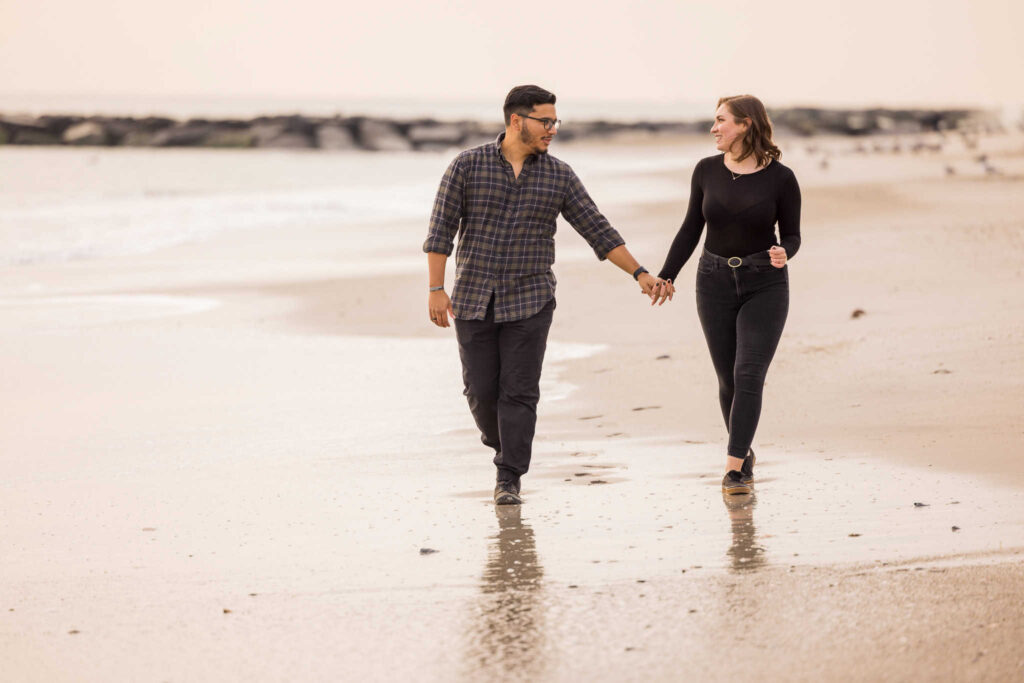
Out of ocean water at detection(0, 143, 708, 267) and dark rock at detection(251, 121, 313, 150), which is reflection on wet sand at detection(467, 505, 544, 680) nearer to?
ocean water at detection(0, 143, 708, 267)

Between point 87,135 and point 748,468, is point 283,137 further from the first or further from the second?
point 748,468

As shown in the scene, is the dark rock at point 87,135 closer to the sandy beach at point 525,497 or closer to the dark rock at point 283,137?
the dark rock at point 283,137

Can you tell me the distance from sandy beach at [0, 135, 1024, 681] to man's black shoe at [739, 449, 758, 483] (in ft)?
0.24

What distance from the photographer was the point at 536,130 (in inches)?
215

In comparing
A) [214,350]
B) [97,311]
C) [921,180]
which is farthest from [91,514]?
[921,180]

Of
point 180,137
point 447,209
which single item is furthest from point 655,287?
point 180,137

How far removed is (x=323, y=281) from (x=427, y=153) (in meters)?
47.5

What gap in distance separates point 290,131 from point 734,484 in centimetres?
6352

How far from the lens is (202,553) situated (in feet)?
16.0

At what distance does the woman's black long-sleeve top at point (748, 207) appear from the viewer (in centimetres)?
567

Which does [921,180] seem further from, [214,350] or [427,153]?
[427,153]

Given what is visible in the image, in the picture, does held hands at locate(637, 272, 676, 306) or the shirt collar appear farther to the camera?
held hands at locate(637, 272, 676, 306)

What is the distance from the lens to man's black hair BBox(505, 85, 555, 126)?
215 inches

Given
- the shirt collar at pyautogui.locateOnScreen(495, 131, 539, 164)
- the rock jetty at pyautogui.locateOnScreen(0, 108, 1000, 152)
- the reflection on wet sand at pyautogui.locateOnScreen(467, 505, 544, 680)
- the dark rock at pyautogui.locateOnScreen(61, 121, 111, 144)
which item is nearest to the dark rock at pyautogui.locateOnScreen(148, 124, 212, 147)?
the rock jetty at pyautogui.locateOnScreen(0, 108, 1000, 152)
